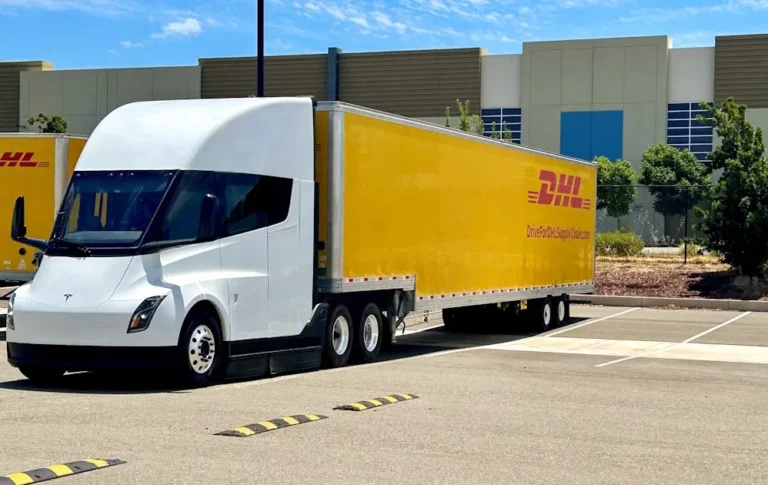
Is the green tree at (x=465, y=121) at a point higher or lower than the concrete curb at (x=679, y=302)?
higher

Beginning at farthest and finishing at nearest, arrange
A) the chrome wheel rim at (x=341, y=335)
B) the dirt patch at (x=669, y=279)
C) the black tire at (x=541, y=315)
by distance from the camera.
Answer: the dirt patch at (x=669, y=279) < the black tire at (x=541, y=315) < the chrome wheel rim at (x=341, y=335)

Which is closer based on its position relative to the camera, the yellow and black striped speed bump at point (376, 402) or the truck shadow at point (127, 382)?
the yellow and black striped speed bump at point (376, 402)

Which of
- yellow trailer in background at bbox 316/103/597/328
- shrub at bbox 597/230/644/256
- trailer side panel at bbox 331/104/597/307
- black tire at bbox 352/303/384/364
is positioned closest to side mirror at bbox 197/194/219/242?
yellow trailer in background at bbox 316/103/597/328

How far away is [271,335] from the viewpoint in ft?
44.3

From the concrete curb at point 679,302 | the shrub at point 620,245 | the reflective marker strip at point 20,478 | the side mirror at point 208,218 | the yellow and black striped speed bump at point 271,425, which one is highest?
the side mirror at point 208,218

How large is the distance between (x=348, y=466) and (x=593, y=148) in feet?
210

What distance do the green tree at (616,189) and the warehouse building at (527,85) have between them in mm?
4252

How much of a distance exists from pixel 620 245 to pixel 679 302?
347 inches

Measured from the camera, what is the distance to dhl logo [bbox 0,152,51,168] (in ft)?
63.3

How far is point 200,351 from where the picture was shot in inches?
482

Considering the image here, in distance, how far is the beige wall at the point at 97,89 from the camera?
74.4 m

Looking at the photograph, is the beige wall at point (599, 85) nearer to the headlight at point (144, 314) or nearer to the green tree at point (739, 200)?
the green tree at point (739, 200)

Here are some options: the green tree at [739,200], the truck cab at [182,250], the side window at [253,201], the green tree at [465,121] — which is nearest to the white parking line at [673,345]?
the green tree at [739,200]

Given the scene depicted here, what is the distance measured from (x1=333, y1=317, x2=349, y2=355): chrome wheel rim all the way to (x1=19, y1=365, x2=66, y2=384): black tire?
370 cm
